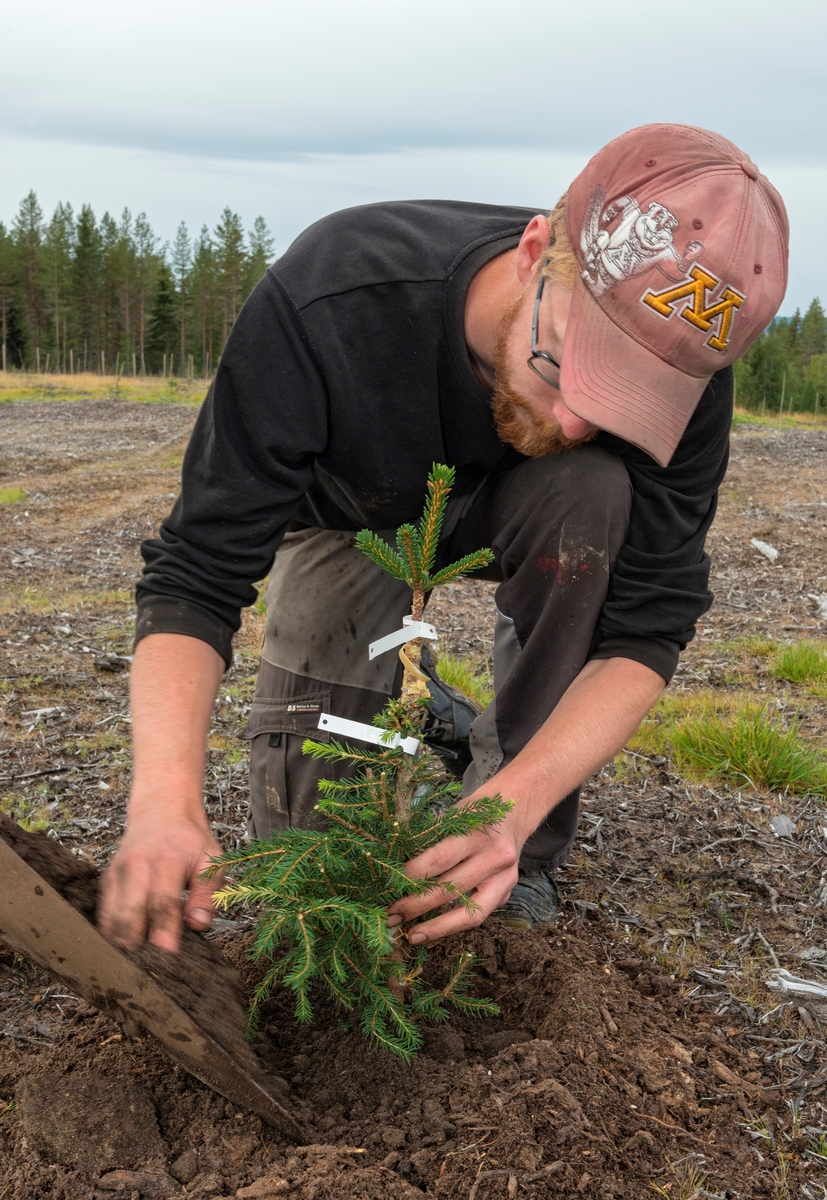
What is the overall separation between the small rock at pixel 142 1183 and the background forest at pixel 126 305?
2455 inches

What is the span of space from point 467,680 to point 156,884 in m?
2.89

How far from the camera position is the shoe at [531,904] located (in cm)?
A: 253

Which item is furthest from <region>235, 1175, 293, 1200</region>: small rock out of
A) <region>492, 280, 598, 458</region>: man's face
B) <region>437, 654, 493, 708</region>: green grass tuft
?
<region>437, 654, 493, 708</region>: green grass tuft

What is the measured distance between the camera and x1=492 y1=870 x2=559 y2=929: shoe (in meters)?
2.53

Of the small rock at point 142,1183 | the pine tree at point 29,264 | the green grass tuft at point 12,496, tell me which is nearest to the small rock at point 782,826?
the small rock at point 142,1183

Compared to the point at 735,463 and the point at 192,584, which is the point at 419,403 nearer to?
the point at 192,584

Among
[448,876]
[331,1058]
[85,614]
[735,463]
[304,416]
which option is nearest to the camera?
[448,876]

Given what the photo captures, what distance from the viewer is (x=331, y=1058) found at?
1917 millimetres

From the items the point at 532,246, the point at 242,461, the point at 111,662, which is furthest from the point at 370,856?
the point at 111,662

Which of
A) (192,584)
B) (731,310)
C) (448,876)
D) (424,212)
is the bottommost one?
(448,876)

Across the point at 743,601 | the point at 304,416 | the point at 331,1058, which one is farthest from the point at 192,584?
the point at 743,601

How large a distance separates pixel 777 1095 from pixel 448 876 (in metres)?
0.95

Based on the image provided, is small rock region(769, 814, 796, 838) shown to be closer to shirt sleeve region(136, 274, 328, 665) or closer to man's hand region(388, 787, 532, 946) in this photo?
man's hand region(388, 787, 532, 946)

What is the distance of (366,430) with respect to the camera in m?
2.34
